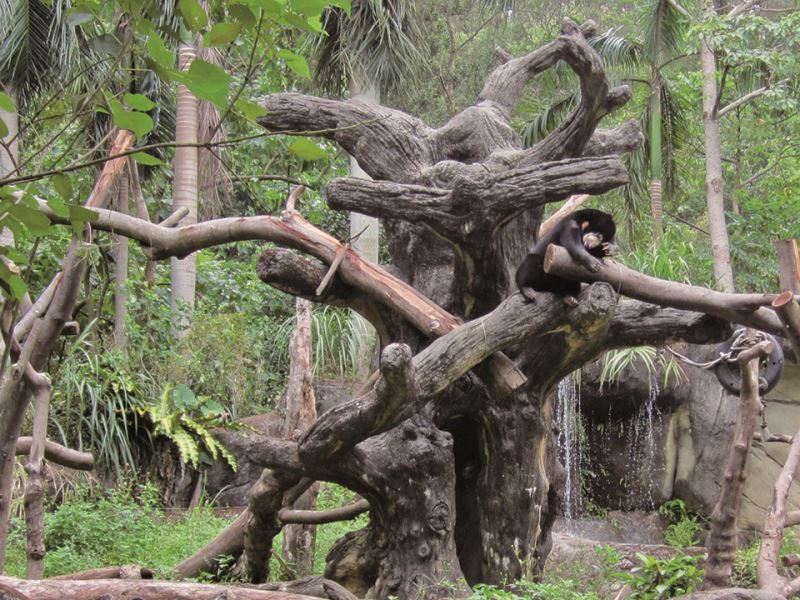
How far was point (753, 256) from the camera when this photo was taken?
19.2 m

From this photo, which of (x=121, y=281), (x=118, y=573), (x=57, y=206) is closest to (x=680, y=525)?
(x=118, y=573)

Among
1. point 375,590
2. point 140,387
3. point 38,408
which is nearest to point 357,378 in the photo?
point 140,387

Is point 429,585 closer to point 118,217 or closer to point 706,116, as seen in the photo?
point 118,217

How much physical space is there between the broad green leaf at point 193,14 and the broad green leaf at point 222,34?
0.08ft

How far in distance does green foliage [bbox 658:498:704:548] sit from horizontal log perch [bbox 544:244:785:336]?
519 cm

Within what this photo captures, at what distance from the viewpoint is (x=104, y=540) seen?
8172 millimetres

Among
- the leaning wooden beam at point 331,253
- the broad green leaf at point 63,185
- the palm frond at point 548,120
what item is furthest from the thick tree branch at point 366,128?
the palm frond at point 548,120

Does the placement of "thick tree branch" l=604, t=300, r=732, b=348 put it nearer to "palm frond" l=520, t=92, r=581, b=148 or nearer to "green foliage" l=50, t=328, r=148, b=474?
"green foliage" l=50, t=328, r=148, b=474

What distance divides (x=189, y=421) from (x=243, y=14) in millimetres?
10334

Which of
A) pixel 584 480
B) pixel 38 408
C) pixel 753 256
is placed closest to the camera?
pixel 38 408

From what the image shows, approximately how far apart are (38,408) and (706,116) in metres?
14.6

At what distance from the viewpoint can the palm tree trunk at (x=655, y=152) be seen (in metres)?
16.2

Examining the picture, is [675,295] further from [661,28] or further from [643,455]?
[661,28]

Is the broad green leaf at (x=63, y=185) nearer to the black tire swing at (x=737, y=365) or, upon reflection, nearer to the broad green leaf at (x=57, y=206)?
the broad green leaf at (x=57, y=206)
